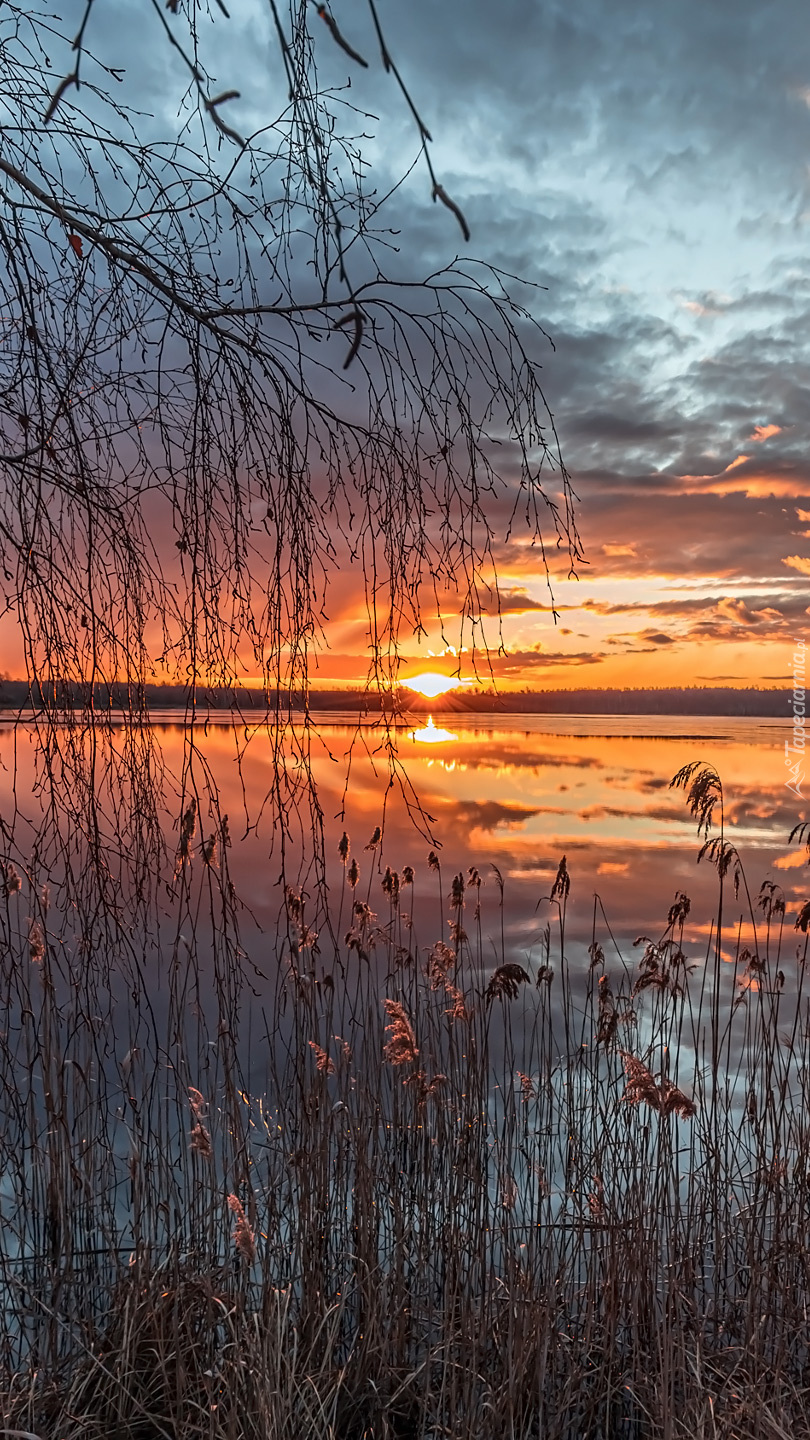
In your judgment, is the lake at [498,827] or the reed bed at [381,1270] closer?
the reed bed at [381,1270]

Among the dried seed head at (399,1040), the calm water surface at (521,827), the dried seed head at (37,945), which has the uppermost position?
the dried seed head at (37,945)

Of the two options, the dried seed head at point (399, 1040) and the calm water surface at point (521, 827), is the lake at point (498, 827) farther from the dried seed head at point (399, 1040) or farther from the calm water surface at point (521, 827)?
the dried seed head at point (399, 1040)

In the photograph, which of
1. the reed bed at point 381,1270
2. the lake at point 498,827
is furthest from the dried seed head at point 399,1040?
the lake at point 498,827

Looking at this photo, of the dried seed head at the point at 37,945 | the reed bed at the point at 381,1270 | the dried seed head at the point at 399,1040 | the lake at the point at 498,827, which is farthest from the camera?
the lake at the point at 498,827

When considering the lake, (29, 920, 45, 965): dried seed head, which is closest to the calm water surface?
the lake

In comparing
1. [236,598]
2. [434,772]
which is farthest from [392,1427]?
[434,772]

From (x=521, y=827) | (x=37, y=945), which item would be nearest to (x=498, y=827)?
(x=521, y=827)

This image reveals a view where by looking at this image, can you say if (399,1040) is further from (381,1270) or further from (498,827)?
(498,827)

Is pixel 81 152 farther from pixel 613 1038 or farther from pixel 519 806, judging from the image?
pixel 519 806

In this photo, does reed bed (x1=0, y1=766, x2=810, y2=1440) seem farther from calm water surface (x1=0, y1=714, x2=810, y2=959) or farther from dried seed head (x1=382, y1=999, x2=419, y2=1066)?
calm water surface (x1=0, y1=714, x2=810, y2=959)

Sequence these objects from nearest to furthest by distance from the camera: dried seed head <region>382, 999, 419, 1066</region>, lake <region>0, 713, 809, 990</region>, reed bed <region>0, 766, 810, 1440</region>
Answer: reed bed <region>0, 766, 810, 1440</region> < dried seed head <region>382, 999, 419, 1066</region> < lake <region>0, 713, 809, 990</region>

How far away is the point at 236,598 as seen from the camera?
184 cm

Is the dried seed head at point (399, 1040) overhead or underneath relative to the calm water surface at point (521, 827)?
overhead

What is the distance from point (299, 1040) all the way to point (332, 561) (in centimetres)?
205
